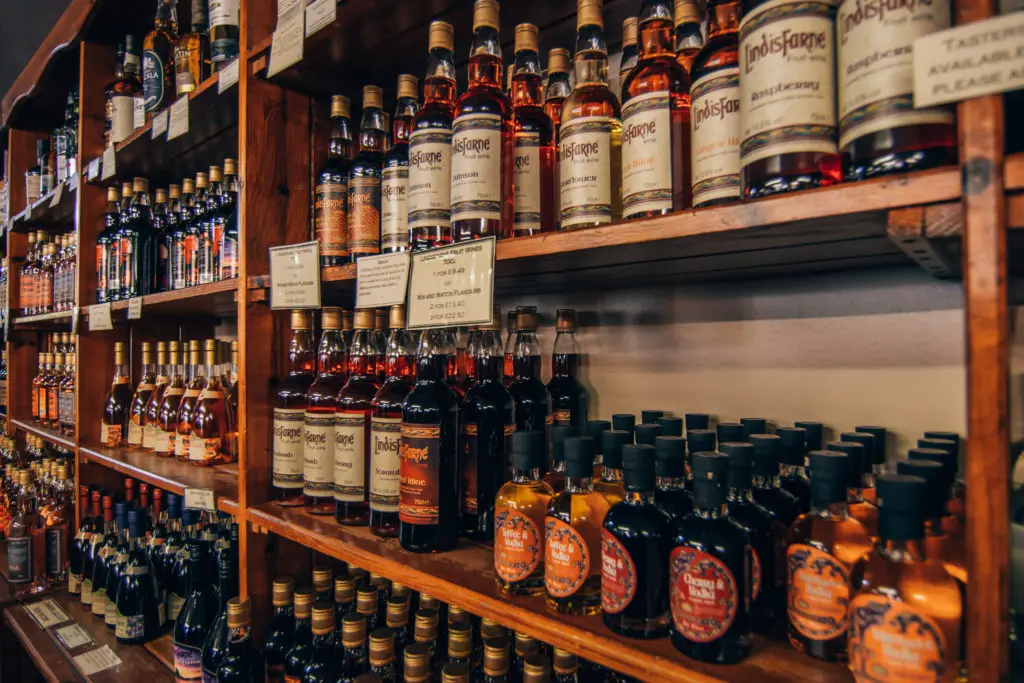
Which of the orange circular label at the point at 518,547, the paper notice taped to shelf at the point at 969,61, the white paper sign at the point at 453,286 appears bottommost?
the orange circular label at the point at 518,547

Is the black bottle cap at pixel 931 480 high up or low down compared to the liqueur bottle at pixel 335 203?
down

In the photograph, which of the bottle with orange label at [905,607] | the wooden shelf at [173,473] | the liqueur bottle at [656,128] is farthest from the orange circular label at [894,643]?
the wooden shelf at [173,473]

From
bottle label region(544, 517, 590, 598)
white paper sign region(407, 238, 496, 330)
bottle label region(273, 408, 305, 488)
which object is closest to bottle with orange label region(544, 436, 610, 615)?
bottle label region(544, 517, 590, 598)

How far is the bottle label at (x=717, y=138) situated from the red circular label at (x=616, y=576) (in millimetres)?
410

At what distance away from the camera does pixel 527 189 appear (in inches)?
36.7

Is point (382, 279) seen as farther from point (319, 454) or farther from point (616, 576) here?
point (616, 576)

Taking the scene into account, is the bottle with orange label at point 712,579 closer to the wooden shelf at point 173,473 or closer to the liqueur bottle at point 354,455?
the liqueur bottle at point 354,455

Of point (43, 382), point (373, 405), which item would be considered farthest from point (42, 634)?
point (373, 405)

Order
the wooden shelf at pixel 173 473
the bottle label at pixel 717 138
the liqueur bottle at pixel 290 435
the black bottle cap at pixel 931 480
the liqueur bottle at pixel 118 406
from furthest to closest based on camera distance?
the liqueur bottle at pixel 118 406 → the wooden shelf at pixel 173 473 → the liqueur bottle at pixel 290 435 → the bottle label at pixel 717 138 → the black bottle cap at pixel 931 480

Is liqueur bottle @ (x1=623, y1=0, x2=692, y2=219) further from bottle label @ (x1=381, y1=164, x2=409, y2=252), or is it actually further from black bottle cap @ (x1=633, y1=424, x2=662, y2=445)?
bottle label @ (x1=381, y1=164, x2=409, y2=252)

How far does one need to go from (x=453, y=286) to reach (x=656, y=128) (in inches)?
13.4

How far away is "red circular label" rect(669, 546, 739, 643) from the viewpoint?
0.65 metres

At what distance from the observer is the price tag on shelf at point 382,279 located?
0.96 m

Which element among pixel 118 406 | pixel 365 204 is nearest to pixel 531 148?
pixel 365 204
